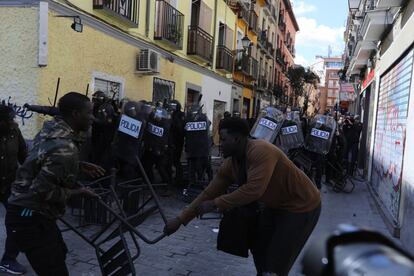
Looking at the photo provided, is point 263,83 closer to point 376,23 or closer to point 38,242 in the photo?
point 376,23

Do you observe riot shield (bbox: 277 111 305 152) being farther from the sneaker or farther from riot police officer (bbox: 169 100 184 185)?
the sneaker

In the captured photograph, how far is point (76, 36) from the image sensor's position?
866 cm

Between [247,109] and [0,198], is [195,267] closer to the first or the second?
[0,198]

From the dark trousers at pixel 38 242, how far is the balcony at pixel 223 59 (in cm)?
1599

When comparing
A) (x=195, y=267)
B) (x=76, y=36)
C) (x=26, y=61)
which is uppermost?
(x=76, y=36)

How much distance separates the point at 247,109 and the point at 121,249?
22333 millimetres

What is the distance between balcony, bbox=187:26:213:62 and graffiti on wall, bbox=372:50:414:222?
7.06 meters

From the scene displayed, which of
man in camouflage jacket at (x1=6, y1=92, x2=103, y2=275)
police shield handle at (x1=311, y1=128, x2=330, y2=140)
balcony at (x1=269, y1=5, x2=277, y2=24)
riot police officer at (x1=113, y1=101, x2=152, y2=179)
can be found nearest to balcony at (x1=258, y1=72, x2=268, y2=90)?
balcony at (x1=269, y1=5, x2=277, y2=24)

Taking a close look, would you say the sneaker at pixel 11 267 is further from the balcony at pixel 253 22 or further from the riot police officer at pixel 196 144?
the balcony at pixel 253 22

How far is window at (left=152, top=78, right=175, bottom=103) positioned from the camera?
1264cm

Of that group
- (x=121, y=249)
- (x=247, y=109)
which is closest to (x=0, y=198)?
(x=121, y=249)

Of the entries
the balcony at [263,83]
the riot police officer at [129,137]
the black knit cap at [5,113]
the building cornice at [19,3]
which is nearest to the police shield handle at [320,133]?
the riot police officer at [129,137]

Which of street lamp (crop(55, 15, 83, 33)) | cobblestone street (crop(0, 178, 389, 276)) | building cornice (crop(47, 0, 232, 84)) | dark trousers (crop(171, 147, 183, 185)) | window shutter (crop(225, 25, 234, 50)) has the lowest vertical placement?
cobblestone street (crop(0, 178, 389, 276))

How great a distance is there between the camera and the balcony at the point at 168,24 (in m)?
12.2
